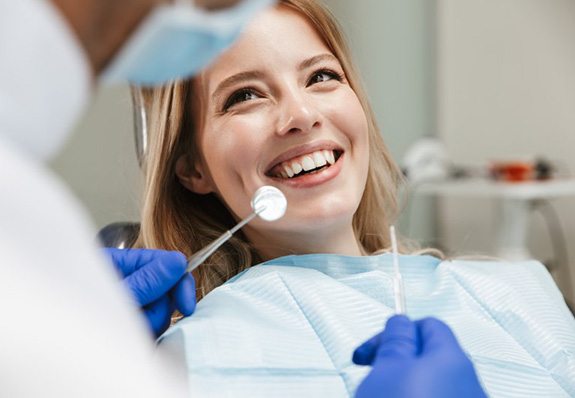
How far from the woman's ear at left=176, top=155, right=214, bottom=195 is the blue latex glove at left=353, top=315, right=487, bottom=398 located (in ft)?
2.00

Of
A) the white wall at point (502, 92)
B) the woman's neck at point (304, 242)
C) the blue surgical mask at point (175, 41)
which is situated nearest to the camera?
the blue surgical mask at point (175, 41)

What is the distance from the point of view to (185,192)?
1459 mm

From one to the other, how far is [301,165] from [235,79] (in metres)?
0.19

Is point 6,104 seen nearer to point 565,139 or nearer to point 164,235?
point 164,235

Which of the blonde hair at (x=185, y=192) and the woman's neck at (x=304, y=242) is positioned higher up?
the blonde hair at (x=185, y=192)

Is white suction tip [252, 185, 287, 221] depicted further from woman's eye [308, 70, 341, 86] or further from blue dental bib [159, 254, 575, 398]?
woman's eye [308, 70, 341, 86]

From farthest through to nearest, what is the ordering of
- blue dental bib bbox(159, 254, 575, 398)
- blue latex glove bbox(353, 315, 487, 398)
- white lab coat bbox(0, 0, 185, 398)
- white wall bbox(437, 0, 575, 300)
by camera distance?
1. white wall bbox(437, 0, 575, 300)
2. blue dental bib bbox(159, 254, 575, 398)
3. blue latex glove bbox(353, 315, 487, 398)
4. white lab coat bbox(0, 0, 185, 398)

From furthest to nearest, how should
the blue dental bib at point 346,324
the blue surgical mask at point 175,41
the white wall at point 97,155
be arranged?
the white wall at point 97,155 < the blue dental bib at point 346,324 < the blue surgical mask at point 175,41

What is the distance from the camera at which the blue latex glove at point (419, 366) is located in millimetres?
731

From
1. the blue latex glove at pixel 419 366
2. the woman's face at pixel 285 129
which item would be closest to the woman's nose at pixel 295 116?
the woman's face at pixel 285 129

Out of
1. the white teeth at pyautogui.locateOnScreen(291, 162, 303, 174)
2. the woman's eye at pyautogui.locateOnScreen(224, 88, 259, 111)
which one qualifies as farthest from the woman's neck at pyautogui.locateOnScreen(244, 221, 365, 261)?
the woman's eye at pyautogui.locateOnScreen(224, 88, 259, 111)

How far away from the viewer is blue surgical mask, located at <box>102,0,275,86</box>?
62 centimetres

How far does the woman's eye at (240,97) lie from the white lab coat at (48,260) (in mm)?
680

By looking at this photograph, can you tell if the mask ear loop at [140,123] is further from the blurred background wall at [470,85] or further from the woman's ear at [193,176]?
the blurred background wall at [470,85]
